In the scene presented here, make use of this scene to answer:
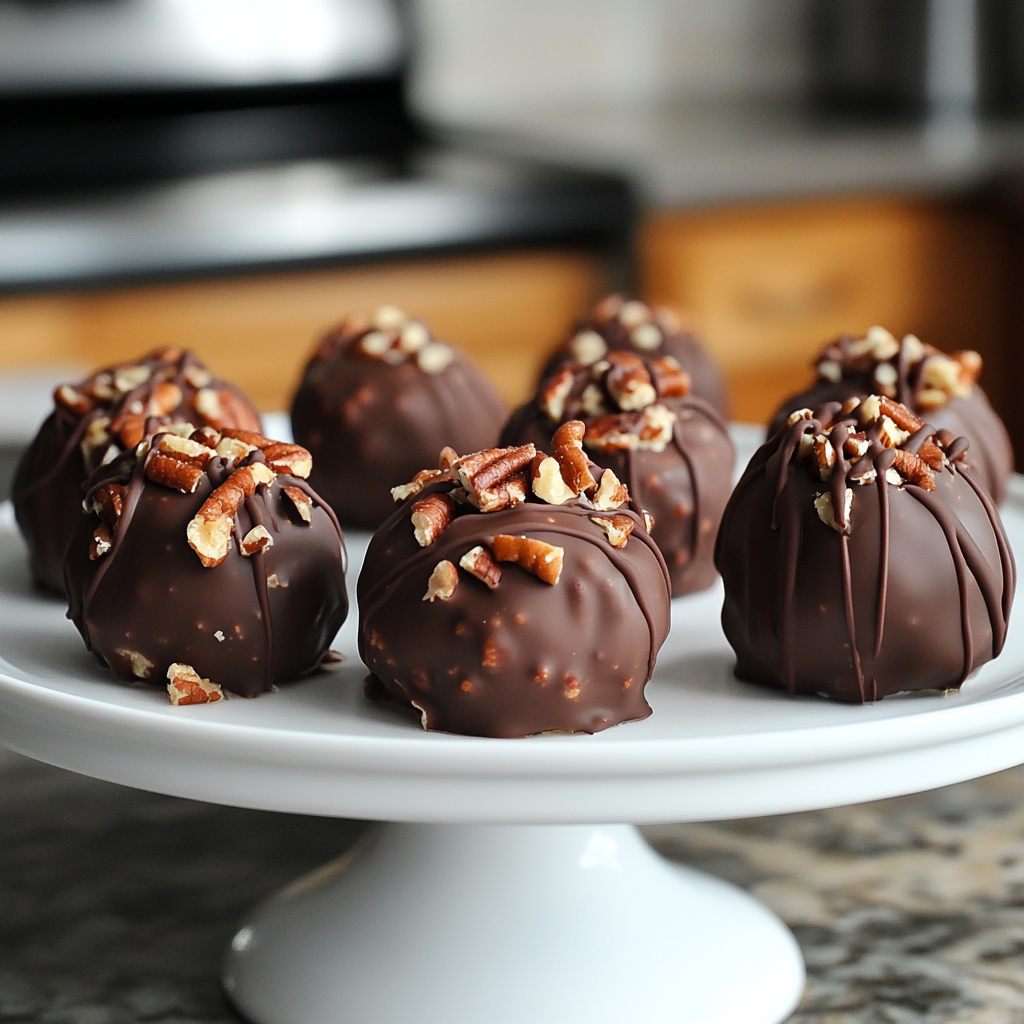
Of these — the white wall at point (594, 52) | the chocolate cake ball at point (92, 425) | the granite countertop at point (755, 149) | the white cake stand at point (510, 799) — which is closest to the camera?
the white cake stand at point (510, 799)

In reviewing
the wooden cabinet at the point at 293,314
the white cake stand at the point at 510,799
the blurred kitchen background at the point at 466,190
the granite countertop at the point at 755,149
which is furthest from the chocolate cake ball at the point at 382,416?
the granite countertop at the point at 755,149

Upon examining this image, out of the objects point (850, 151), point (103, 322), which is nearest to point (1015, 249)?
point (850, 151)

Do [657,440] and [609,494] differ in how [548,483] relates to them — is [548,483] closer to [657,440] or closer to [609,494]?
[609,494]

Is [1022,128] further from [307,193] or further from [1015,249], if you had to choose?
[307,193]

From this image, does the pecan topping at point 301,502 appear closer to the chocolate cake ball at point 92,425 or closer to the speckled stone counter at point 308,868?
the chocolate cake ball at point 92,425

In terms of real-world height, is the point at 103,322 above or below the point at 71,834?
above

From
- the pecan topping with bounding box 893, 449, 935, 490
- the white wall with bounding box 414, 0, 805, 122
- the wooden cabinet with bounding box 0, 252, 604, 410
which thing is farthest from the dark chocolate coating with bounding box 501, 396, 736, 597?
the white wall with bounding box 414, 0, 805, 122

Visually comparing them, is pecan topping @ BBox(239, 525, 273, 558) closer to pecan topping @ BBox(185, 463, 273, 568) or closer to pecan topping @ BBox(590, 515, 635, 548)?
pecan topping @ BBox(185, 463, 273, 568)
